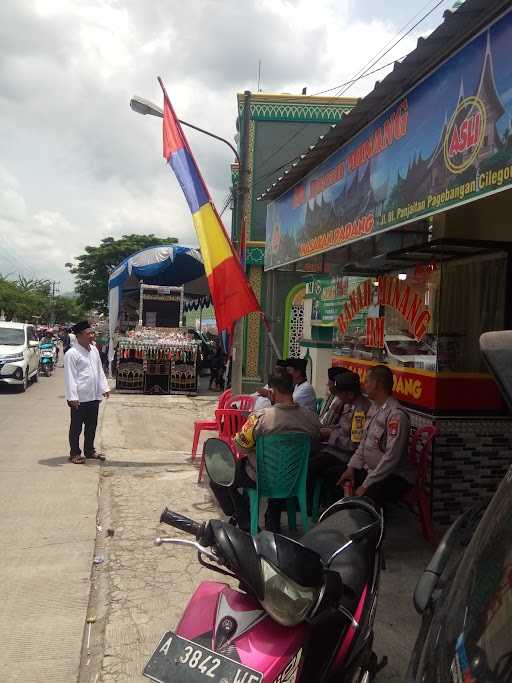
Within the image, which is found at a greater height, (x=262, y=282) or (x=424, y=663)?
(x=262, y=282)

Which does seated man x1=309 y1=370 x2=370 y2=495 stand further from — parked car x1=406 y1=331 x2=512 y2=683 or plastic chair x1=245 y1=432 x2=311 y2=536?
parked car x1=406 y1=331 x2=512 y2=683

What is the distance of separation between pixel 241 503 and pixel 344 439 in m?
1.09

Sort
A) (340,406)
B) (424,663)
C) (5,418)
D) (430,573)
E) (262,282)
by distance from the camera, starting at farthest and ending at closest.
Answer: (262,282) < (5,418) < (340,406) < (430,573) < (424,663)

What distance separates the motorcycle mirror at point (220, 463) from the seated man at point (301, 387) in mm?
1837

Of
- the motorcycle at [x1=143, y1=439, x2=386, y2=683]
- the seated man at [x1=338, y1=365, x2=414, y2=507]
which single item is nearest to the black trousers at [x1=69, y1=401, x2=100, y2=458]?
the seated man at [x1=338, y1=365, x2=414, y2=507]

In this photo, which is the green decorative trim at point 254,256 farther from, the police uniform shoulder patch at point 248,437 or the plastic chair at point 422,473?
the police uniform shoulder patch at point 248,437

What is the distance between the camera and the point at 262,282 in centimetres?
1557

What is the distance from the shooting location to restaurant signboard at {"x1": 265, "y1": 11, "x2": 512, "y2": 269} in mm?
2863

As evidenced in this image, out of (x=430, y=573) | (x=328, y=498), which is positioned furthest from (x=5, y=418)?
(x=430, y=573)

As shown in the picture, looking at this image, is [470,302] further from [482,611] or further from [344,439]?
[482,611]

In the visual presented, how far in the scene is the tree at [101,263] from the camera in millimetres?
40375

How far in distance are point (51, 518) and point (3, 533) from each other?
478 mm

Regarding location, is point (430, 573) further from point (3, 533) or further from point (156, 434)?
point (156, 434)

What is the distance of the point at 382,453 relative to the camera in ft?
14.0
